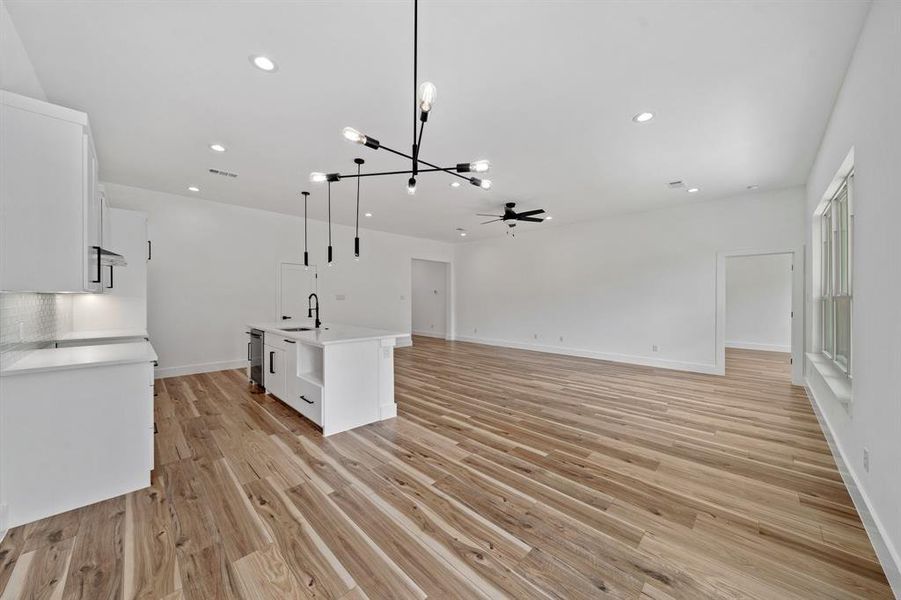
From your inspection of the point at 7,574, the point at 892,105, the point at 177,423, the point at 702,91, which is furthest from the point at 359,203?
the point at 892,105

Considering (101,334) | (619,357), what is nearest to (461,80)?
(101,334)

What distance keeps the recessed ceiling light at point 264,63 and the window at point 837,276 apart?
178 inches

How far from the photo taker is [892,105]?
1.70m

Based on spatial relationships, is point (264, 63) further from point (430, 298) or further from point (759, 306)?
point (759, 306)

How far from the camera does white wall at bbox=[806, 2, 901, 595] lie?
5.35 ft

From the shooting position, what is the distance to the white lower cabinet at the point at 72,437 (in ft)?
6.44

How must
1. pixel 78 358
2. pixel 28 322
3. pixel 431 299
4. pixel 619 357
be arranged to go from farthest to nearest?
pixel 431 299 < pixel 619 357 < pixel 28 322 < pixel 78 358

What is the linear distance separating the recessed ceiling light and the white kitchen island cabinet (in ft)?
7.23

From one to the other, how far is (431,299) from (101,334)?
8153mm

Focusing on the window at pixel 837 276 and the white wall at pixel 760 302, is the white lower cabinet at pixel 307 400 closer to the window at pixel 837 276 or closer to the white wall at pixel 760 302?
the window at pixel 837 276

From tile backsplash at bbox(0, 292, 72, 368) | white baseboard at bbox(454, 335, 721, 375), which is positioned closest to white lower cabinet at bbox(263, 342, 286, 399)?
tile backsplash at bbox(0, 292, 72, 368)

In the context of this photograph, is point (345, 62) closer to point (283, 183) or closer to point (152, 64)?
point (152, 64)

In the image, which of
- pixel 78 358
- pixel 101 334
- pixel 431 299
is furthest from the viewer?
pixel 431 299

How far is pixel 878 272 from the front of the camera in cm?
188
